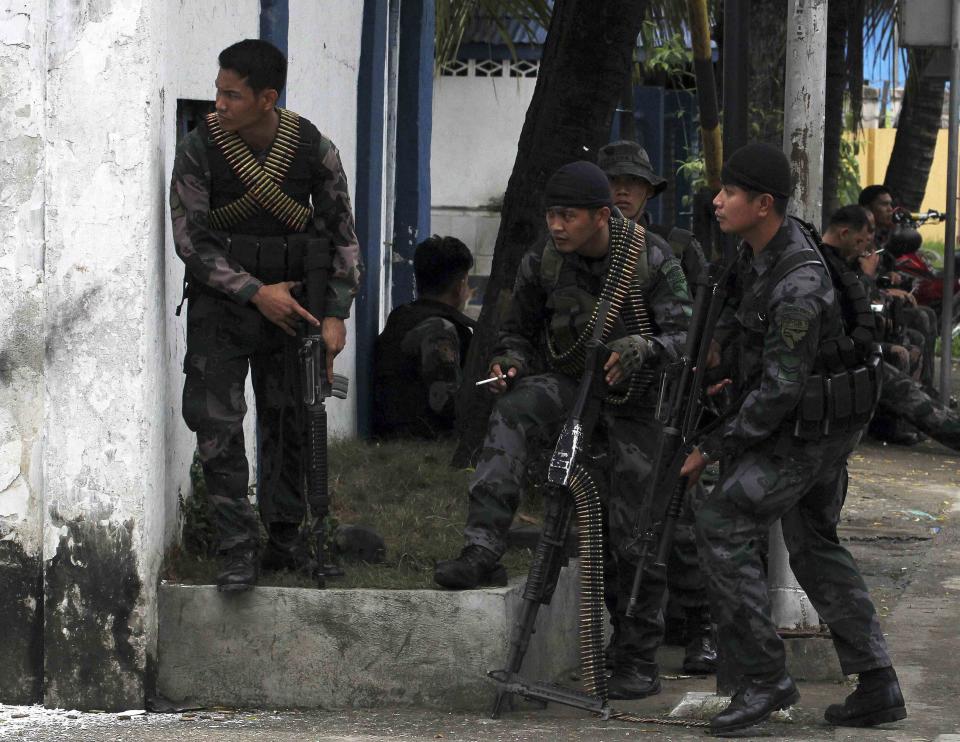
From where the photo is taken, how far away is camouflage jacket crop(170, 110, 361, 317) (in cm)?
556

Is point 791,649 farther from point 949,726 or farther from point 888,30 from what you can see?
point 888,30

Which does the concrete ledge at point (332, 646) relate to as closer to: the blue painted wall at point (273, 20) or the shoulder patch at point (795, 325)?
the shoulder patch at point (795, 325)

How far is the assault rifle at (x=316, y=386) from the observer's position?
5.72m

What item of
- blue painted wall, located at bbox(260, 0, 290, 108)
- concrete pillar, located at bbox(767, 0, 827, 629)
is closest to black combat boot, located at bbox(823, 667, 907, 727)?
concrete pillar, located at bbox(767, 0, 827, 629)

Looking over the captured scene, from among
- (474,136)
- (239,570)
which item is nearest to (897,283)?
(239,570)

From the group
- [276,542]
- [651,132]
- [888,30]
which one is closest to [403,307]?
[276,542]

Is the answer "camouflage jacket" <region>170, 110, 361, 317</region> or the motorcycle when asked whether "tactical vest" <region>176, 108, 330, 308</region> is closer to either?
"camouflage jacket" <region>170, 110, 361, 317</region>

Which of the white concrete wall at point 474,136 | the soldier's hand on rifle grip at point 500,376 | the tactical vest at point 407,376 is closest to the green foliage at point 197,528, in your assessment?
the soldier's hand on rifle grip at point 500,376

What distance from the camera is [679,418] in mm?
5473

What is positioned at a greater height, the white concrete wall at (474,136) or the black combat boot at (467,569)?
the white concrete wall at (474,136)

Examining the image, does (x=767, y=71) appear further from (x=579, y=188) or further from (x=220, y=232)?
(x=220, y=232)

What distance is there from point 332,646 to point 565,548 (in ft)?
2.75

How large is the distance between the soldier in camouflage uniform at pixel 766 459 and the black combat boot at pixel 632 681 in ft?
1.78

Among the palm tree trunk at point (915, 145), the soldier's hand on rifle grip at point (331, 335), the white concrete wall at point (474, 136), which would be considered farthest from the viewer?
the white concrete wall at point (474, 136)
